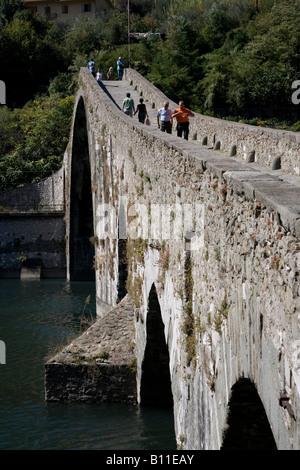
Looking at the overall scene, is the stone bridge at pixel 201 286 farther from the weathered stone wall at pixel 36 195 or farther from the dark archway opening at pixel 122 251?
the weathered stone wall at pixel 36 195

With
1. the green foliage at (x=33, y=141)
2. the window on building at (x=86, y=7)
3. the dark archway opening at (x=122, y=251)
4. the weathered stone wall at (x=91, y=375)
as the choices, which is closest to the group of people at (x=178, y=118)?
the dark archway opening at (x=122, y=251)

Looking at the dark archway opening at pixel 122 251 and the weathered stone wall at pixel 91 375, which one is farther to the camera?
the dark archway opening at pixel 122 251

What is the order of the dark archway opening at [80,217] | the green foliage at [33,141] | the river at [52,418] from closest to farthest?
the river at [52,418] → the dark archway opening at [80,217] → the green foliage at [33,141]

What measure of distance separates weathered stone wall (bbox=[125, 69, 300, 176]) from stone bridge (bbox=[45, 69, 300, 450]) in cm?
4

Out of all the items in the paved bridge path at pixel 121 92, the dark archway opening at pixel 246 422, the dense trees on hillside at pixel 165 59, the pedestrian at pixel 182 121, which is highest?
the dense trees on hillside at pixel 165 59

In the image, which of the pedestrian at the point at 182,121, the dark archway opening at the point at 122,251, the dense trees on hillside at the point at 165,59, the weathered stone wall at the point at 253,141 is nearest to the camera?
the weathered stone wall at the point at 253,141

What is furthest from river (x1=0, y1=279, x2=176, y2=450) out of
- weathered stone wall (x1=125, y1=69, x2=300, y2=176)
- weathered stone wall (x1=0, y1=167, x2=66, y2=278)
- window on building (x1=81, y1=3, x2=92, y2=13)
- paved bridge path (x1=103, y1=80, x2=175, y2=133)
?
window on building (x1=81, y1=3, x2=92, y2=13)

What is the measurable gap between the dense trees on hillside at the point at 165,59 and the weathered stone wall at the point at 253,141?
2062 centimetres

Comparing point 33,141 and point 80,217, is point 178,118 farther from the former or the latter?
point 33,141

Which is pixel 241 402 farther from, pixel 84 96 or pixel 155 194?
pixel 84 96

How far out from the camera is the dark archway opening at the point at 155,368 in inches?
575

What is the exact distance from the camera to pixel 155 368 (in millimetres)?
15469

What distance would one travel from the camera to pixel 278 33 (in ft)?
147

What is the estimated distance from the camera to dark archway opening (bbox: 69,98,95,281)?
34.1m
